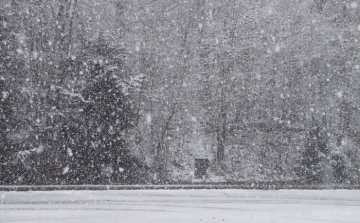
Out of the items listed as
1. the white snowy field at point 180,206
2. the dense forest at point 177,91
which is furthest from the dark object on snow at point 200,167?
the white snowy field at point 180,206

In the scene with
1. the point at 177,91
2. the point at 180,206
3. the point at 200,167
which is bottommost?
the point at 200,167

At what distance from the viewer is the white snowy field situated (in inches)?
432

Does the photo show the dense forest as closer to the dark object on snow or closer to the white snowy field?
the dark object on snow

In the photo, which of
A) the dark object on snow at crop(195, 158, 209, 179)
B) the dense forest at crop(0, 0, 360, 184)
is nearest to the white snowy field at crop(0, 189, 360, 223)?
the dense forest at crop(0, 0, 360, 184)

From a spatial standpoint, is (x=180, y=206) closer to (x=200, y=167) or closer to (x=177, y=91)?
(x=200, y=167)

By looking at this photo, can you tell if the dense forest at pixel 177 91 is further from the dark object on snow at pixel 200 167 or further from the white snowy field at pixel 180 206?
the white snowy field at pixel 180 206

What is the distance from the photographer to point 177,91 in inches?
869

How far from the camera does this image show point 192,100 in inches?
880

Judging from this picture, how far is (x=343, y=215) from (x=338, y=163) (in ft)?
28.6

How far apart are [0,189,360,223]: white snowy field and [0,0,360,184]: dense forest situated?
4.10 m

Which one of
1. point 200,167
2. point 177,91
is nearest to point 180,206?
point 200,167

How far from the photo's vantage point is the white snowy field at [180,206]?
10961mm

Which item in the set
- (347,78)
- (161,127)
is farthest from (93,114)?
(347,78)

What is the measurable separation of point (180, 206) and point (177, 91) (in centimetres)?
1057
